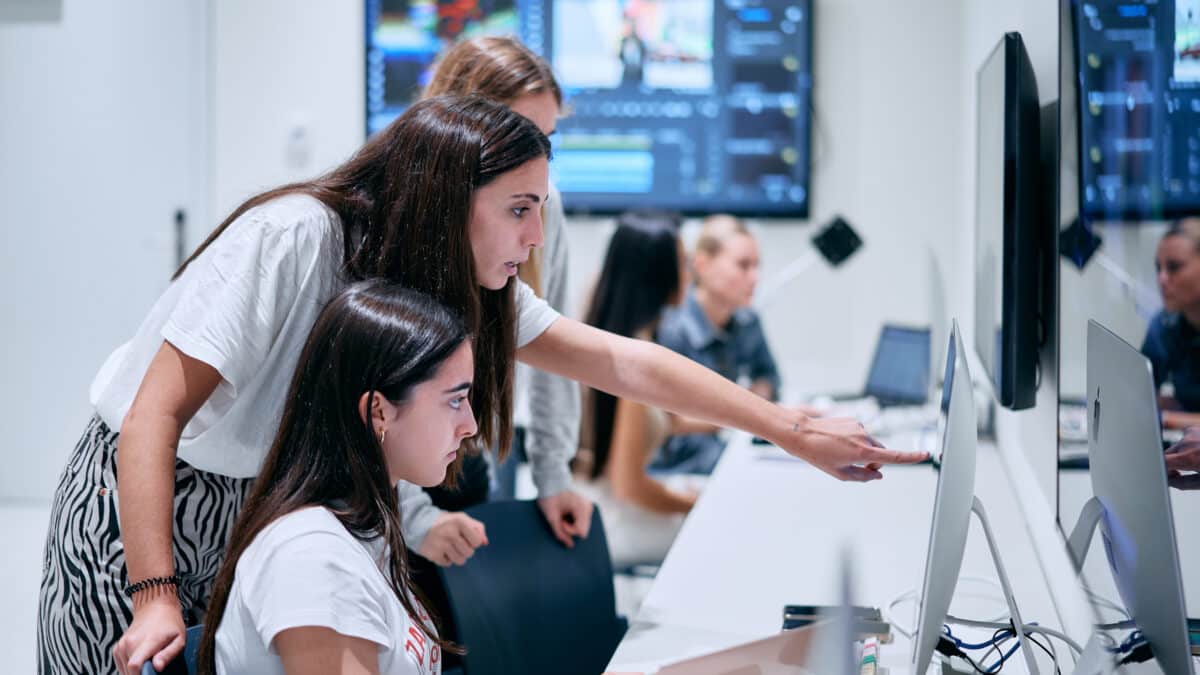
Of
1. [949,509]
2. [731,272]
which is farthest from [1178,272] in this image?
[731,272]

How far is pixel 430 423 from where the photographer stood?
1275 mm

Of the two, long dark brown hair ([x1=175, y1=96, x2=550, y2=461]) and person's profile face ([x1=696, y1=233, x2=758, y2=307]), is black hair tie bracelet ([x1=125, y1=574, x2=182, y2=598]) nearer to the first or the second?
long dark brown hair ([x1=175, y1=96, x2=550, y2=461])

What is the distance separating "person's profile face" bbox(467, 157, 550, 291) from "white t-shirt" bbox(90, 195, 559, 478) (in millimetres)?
162

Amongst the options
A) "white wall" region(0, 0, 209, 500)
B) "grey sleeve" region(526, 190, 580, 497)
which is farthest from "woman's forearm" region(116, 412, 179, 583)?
"white wall" region(0, 0, 209, 500)

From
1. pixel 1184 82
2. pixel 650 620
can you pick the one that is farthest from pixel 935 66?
pixel 1184 82

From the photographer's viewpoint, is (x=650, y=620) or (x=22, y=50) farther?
(x=22, y=50)

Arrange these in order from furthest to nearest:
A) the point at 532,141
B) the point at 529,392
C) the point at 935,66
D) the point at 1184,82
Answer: the point at 935,66, the point at 529,392, the point at 532,141, the point at 1184,82

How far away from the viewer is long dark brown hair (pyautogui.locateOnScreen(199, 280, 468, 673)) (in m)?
1.23

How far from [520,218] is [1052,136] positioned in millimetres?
771

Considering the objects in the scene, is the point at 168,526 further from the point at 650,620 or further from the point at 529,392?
the point at 529,392

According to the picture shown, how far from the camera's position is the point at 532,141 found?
1414mm

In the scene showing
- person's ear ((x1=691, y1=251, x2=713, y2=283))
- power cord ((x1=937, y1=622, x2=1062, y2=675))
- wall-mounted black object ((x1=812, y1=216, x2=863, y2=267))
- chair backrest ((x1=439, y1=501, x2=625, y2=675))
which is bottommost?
chair backrest ((x1=439, y1=501, x2=625, y2=675))

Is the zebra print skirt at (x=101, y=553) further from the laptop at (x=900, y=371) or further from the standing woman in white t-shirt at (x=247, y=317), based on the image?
the laptop at (x=900, y=371)

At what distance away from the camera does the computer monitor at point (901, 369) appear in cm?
331
